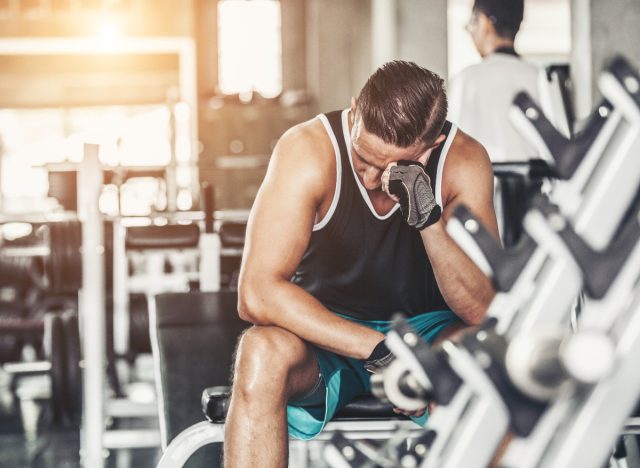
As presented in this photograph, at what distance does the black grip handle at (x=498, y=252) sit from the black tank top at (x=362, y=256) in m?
0.77

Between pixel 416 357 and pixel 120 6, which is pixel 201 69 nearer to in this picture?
pixel 120 6

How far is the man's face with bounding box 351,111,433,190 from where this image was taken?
158 cm

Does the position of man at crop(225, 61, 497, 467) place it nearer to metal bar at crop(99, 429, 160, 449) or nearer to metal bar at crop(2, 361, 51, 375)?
metal bar at crop(99, 429, 160, 449)

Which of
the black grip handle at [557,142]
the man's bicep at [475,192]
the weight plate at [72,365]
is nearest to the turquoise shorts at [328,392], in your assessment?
the man's bicep at [475,192]

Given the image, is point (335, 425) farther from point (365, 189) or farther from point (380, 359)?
point (365, 189)

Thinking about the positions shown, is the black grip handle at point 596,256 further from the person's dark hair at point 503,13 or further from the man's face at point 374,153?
the person's dark hair at point 503,13

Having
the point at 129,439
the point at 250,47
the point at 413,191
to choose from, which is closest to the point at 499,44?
the point at 413,191

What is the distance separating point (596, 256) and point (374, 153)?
756mm

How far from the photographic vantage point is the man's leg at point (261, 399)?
1463 millimetres

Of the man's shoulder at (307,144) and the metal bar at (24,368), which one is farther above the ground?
the man's shoulder at (307,144)

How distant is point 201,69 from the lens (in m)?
9.34

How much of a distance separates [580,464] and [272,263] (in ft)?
2.84

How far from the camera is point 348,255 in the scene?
1.75 m

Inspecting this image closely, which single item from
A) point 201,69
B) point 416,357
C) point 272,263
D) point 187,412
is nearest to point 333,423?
point 272,263
